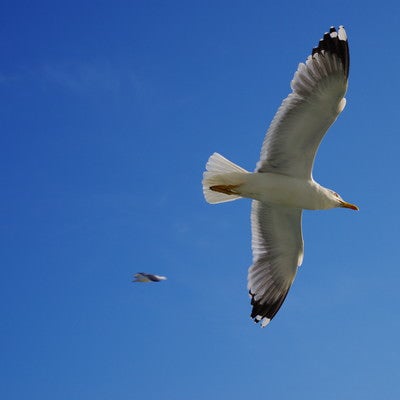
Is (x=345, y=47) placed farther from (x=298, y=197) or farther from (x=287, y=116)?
(x=298, y=197)

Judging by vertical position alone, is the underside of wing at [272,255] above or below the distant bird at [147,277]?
below

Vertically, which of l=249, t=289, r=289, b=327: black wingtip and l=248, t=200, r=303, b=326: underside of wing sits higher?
l=248, t=200, r=303, b=326: underside of wing

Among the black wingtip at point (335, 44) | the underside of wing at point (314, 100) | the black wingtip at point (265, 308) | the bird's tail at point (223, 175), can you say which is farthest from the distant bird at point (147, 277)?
the black wingtip at point (335, 44)

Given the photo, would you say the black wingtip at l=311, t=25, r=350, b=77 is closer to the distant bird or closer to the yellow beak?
the yellow beak

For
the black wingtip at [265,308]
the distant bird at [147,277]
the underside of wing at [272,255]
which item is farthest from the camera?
the distant bird at [147,277]

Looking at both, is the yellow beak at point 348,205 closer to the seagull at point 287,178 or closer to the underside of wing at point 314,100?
the seagull at point 287,178

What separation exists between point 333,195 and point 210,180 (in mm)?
1531

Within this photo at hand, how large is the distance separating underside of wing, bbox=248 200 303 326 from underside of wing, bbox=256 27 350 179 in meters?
1.08

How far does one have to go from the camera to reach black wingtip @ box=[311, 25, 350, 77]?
28.5ft

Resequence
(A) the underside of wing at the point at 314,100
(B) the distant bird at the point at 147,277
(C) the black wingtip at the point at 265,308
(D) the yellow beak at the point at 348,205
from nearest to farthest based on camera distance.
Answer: (A) the underside of wing at the point at 314,100 < (D) the yellow beak at the point at 348,205 < (C) the black wingtip at the point at 265,308 < (B) the distant bird at the point at 147,277

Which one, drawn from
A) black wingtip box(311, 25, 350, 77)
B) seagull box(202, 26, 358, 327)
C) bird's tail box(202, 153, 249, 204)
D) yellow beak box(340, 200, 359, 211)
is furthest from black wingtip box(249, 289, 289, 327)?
black wingtip box(311, 25, 350, 77)

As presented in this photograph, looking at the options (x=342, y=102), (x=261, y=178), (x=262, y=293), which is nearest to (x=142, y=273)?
(x=262, y=293)

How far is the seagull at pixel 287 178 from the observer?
8641mm

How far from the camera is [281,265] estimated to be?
10.0 metres
